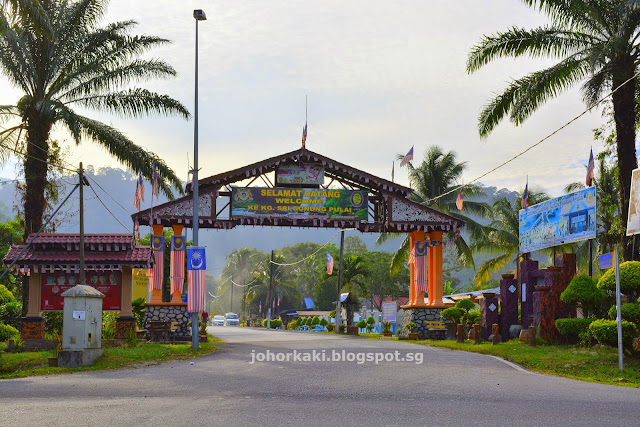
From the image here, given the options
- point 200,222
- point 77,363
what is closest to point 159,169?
point 200,222

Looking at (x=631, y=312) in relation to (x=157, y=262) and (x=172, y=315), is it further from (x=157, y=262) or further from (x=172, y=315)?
(x=157, y=262)

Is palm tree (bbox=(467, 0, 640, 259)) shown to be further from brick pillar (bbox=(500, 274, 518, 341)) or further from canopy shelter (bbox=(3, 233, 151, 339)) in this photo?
canopy shelter (bbox=(3, 233, 151, 339))

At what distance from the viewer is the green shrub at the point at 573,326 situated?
875 inches

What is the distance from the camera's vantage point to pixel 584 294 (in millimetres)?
22172

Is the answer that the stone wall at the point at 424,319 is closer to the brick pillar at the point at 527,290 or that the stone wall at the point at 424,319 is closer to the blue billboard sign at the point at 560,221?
the blue billboard sign at the point at 560,221

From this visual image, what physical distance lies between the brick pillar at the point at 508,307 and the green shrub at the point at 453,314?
157 inches

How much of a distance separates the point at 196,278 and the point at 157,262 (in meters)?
1.85

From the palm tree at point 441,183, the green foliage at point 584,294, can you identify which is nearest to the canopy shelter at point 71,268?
the green foliage at point 584,294

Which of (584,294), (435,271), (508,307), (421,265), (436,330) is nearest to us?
(584,294)

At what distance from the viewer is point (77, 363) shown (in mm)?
18594

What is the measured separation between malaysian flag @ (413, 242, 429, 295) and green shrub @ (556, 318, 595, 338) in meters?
11.4

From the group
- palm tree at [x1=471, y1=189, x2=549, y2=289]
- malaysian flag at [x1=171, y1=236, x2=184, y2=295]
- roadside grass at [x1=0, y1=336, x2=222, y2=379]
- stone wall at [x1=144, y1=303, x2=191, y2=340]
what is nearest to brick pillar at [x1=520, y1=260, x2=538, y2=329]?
roadside grass at [x1=0, y1=336, x2=222, y2=379]

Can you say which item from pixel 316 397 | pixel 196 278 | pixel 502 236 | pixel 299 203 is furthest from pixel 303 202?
pixel 502 236

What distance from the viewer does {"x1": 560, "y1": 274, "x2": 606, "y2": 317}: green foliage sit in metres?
22.2
